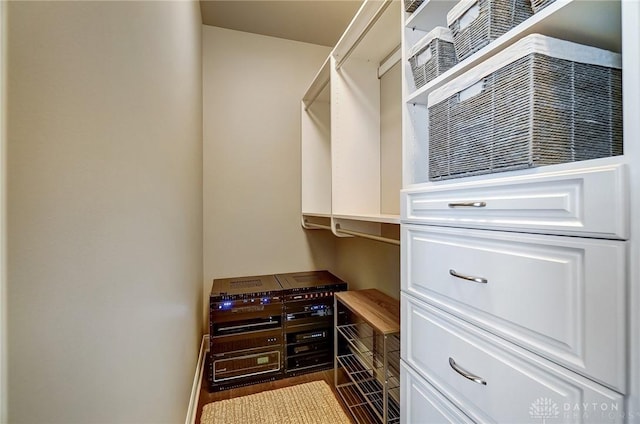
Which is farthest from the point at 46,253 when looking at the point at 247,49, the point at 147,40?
the point at 247,49

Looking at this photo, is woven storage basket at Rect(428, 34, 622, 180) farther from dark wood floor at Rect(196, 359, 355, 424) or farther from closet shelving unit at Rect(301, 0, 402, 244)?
dark wood floor at Rect(196, 359, 355, 424)

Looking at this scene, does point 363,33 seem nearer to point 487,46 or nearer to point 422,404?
point 487,46

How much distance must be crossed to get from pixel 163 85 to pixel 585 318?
1.32 metres

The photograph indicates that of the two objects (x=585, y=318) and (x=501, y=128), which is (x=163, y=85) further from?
(x=585, y=318)

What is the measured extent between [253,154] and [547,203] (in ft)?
7.60

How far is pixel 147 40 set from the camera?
81 cm

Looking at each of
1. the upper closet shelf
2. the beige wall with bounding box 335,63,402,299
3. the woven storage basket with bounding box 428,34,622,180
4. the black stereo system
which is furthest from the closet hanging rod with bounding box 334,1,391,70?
the black stereo system

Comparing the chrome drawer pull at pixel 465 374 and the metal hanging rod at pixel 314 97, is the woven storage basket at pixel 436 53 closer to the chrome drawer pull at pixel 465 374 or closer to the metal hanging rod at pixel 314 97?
the chrome drawer pull at pixel 465 374

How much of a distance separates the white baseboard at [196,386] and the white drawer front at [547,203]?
167 centimetres

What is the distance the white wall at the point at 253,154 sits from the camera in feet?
8.05

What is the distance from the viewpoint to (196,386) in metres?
1.81

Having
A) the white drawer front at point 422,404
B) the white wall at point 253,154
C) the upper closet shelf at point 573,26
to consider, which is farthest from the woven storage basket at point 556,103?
the white wall at point 253,154

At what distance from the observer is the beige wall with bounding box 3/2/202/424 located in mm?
332

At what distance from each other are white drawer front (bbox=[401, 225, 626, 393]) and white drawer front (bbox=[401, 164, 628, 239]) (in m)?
0.02
